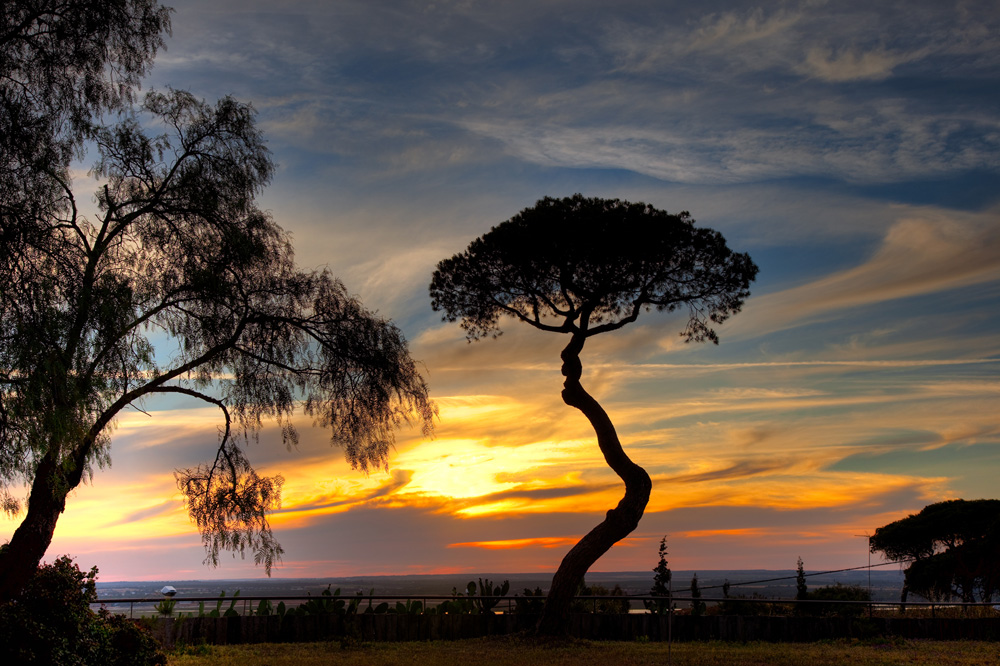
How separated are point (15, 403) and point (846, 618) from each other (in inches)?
569

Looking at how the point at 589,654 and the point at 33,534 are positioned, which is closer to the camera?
the point at 33,534

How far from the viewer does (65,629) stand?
A: 9.88 m

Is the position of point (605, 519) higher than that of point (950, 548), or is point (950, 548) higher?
point (605, 519)

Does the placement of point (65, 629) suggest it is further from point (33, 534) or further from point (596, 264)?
point (596, 264)

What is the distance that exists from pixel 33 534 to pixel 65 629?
2.24 m

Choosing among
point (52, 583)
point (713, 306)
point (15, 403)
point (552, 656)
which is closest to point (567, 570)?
point (552, 656)

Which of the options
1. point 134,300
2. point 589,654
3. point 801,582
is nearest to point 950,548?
point 801,582

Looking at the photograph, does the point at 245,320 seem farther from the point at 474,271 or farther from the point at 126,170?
the point at 474,271

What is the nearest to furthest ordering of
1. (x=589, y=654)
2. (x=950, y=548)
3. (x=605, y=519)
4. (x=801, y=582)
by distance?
(x=589, y=654)
(x=605, y=519)
(x=801, y=582)
(x=950, y=548)

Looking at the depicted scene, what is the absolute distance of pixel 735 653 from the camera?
13.5 metres

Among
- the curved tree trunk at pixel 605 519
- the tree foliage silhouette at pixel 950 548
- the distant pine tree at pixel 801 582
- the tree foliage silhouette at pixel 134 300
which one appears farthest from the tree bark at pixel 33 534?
the tree foliage silhouette at pixel 950 548

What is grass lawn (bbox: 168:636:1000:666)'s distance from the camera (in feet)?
40.4

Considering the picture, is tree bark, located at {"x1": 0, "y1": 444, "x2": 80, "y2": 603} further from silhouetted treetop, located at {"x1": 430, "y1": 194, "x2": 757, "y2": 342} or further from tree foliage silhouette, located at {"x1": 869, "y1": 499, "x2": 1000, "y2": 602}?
tree foliage silhouette, located at {"x1": 869, "y1": 499, "x2": 1000, "y2": 602}

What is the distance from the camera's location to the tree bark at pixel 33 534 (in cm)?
1075
